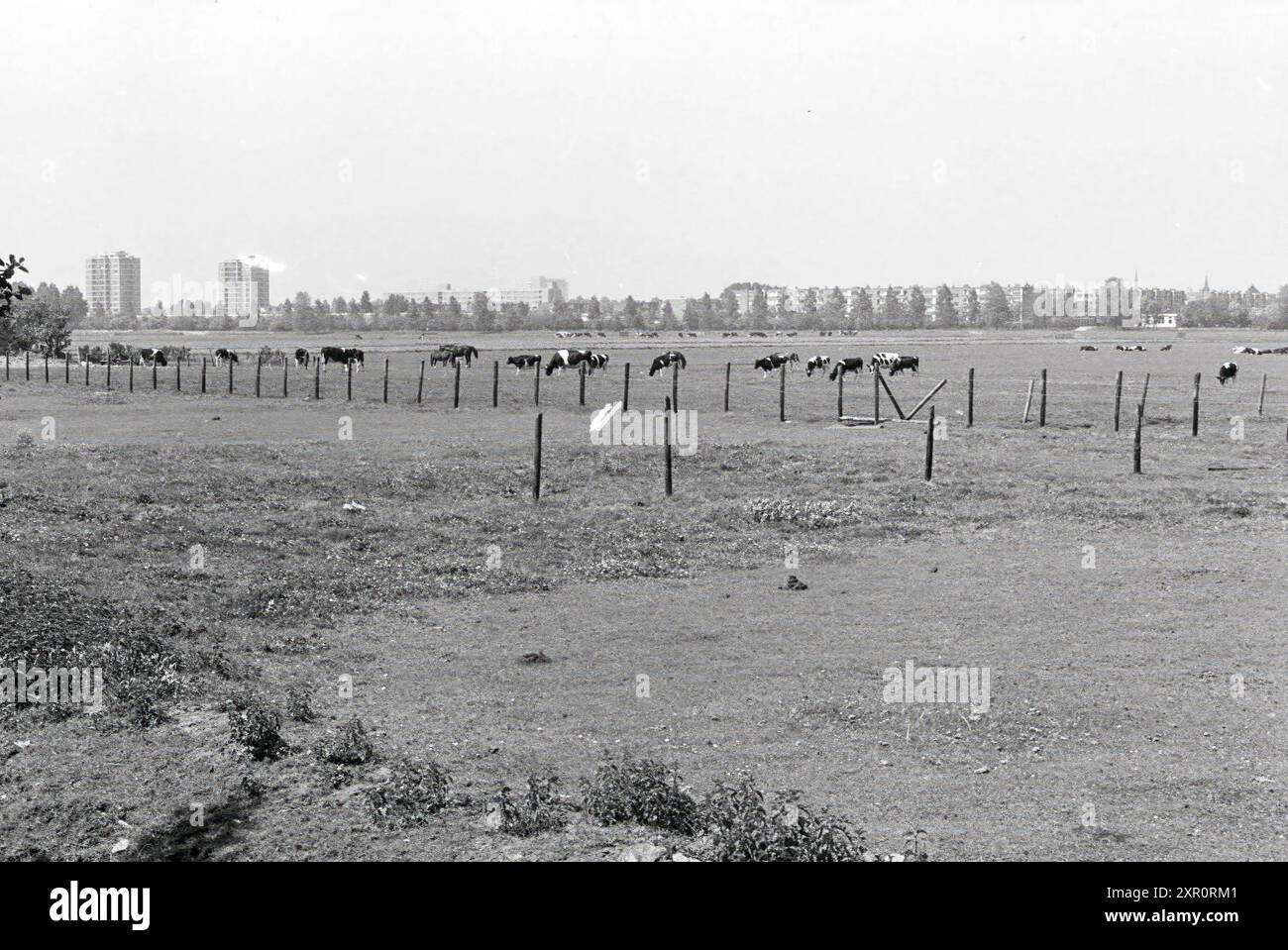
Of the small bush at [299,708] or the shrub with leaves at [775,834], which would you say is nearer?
the shrub with leaves at [775,834]

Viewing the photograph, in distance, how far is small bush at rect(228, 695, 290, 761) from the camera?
32.3ft

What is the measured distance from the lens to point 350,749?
996 cm

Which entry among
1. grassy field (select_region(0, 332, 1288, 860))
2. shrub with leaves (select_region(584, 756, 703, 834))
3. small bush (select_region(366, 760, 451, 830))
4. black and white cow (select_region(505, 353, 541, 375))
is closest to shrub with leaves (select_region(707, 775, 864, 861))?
shrub with leaves (select_region(584, 756, 703, 834))

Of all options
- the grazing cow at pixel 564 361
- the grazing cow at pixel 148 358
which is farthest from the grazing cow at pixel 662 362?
the grazing cow at pixel 148 358

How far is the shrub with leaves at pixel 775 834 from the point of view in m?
7.25

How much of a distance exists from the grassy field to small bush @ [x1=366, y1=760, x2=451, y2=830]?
0.52 ft

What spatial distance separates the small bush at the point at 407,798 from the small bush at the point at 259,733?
1173mm

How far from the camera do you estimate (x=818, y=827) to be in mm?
7527

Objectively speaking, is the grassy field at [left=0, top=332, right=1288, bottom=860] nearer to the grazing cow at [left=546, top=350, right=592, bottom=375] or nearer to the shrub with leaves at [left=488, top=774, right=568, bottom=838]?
the shrub with leaves at [left=488, top=774, right=568, bottom=838]

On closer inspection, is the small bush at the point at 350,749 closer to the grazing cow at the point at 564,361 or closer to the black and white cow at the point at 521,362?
the grazing cow at the point at 564,361

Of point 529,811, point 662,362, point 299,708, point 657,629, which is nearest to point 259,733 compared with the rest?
point 299,708
